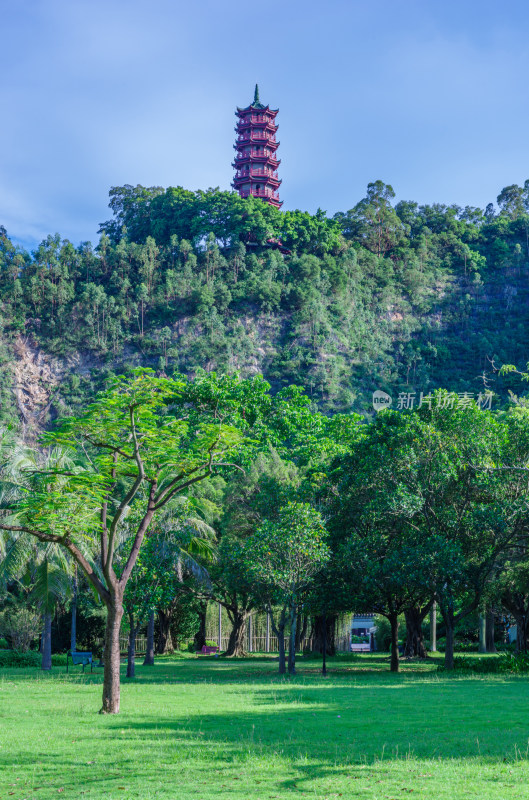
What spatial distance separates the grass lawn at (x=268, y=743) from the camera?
22.4ft

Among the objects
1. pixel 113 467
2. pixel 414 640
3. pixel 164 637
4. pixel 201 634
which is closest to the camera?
pixel 113 467

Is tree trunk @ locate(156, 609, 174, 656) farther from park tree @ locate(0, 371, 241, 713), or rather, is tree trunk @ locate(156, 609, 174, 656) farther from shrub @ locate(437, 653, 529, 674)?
park tree @ locate(0, 371, 241, 713)

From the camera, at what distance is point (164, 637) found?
35.3 meters

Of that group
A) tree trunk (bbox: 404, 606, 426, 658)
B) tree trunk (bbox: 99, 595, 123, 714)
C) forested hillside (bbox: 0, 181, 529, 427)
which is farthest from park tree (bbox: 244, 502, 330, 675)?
forested hillside (bbox: 0, 181, 529, 427)

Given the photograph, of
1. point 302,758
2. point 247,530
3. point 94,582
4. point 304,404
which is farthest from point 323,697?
point 304,404

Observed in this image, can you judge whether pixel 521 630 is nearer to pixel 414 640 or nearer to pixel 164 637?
pixel 414 640

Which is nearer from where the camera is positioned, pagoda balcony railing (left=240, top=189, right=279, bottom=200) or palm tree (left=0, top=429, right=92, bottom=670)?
palm tree (left=0, top=429, right=92, bottom=670)

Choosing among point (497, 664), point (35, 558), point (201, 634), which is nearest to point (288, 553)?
point (497, 664)

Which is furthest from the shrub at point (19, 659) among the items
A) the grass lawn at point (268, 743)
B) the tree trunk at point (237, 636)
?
the grass lawn at point (268, 743)

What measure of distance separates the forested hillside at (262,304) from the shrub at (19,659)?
35.1 m

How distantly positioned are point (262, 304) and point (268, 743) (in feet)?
215

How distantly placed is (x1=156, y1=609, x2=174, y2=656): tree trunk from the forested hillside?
28726mm

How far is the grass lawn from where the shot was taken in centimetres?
681

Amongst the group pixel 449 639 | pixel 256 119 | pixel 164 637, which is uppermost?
pixel 256 119
